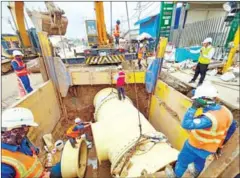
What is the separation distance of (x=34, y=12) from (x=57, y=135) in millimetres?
6357

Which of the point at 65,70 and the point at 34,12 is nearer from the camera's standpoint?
the point at 65,70

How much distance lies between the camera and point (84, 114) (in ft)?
22.1

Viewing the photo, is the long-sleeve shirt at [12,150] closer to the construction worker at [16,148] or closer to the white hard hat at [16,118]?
the construction worker at [16,148]

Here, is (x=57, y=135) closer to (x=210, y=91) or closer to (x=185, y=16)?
(x=210, y=91)

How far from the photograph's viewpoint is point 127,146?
9.00 ft

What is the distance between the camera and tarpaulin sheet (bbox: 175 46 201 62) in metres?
7.84

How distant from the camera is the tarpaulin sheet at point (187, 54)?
7836 mm

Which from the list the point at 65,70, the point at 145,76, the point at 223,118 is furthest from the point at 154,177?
the point at 65,70

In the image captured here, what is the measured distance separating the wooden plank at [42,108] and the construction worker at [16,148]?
6.61 ft

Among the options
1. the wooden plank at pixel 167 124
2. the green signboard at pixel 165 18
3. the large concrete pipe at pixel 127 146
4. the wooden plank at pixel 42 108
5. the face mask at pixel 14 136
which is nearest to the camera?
the face mask at pixel 14 136

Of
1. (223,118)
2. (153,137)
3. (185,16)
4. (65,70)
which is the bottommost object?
(153,137)

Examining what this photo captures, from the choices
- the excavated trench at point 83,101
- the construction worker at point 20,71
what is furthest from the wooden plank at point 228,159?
the construction worker at point 20,71

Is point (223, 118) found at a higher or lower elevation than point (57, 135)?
higher

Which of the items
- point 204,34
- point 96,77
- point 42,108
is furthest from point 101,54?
point 204,34
